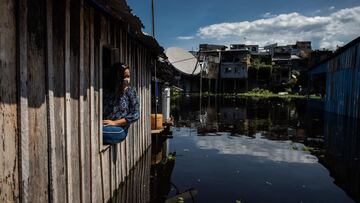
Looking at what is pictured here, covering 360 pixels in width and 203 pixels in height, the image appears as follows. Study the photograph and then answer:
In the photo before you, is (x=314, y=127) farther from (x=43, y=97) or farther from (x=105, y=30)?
(x=43, y=97)

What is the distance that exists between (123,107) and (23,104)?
3.26 meters

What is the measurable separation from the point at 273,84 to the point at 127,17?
215 ft

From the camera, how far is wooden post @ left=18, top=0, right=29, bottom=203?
324cm

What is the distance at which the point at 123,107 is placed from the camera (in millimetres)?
6516

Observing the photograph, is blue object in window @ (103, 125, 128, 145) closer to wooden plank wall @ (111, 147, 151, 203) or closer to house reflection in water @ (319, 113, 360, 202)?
wooden plank wall @ (111, 147, 151, 203)

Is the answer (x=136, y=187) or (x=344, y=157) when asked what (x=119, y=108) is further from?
(x=344, y=157)

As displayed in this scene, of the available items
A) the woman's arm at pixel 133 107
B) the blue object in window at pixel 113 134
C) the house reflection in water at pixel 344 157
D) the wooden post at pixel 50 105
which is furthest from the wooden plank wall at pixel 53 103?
the house reflection in water at pixel 344 157

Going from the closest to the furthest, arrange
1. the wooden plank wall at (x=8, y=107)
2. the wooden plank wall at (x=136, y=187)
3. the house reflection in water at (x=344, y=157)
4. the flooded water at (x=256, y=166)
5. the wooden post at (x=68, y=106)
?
the wooden plank wall at (x=8, y=107), the wooden post at (x=68, y=106), the wooden plank wall at (x=136, y=187), the flooded water at (x=256, y=166), the house reflection in water at (x=344, y=157)

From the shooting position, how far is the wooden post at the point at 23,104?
10.6 ft

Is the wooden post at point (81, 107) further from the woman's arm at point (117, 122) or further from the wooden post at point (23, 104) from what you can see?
the wooden post at point (23, 104)

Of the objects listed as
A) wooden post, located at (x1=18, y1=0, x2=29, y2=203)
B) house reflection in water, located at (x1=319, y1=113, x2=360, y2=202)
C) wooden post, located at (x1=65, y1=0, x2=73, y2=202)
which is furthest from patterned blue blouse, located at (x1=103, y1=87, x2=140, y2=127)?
house reflection in water, located at (x1=319, y1=113, x2=360, y2=202)

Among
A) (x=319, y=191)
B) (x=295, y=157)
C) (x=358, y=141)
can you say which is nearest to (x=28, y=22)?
(x=319, y=191)

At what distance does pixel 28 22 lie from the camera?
3.40 meters

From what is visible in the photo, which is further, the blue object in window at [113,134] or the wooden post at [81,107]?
the blue object in window at [113,134]
